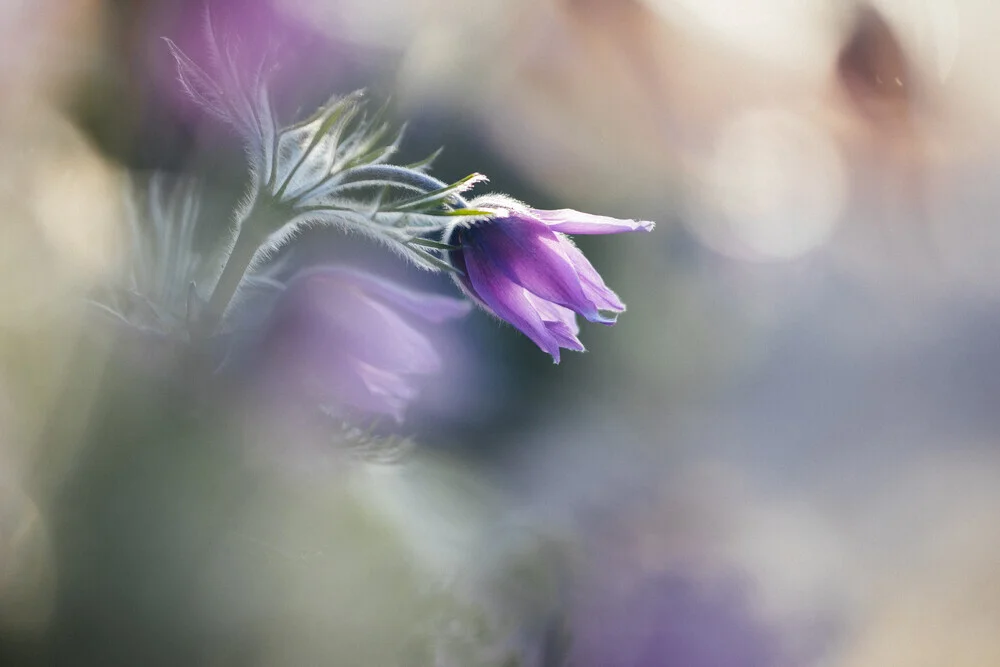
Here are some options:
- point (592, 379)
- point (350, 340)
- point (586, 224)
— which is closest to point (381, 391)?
point (350, 340)

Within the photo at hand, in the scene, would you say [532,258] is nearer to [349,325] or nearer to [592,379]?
[349,325]

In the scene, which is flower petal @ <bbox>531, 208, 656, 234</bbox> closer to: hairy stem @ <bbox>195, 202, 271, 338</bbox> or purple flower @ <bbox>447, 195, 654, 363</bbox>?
purple flower @ <bbox>447, 195, 654, 363</bbox>

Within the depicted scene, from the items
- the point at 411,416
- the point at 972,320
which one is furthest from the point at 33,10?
the point at 972,320

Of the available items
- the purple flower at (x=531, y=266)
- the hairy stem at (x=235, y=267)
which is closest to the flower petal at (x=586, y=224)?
the purple flower at (x=531, y=266)

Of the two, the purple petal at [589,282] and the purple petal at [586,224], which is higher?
the purple petal at [586,224]

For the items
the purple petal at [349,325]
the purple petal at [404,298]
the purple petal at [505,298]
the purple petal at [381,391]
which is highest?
the purple petal at [505,298]

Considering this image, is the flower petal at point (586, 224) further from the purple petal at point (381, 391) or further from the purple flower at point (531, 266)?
the purple petal at point (381, 391)

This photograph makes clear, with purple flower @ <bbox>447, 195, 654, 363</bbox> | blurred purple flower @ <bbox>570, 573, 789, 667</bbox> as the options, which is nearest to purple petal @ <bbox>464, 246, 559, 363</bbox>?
purple flower @ <bbox>447, 195, 654, 363</bbox>
